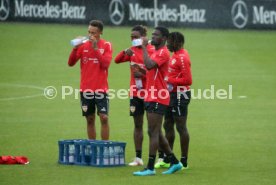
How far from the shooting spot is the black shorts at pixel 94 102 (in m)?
17.4

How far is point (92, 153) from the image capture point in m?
16.5

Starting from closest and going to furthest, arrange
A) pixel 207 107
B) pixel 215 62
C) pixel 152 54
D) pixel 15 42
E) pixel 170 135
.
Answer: pixel 152 54, pixel 170 135, pixel 207 107, pixel 215 62, pixel 15 42

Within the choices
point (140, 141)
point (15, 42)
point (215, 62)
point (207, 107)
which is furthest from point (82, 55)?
point (15, 42)

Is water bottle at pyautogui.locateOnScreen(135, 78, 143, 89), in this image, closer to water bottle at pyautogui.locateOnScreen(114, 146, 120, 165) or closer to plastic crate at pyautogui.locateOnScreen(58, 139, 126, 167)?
plastic crate at pyautogui.locateOnScreen(58, 139, 126, 167)

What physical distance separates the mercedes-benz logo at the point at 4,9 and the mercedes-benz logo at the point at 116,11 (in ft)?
14.4

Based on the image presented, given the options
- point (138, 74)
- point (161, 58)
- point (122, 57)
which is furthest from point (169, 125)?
point (161, 58)

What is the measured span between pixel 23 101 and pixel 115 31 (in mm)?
13408

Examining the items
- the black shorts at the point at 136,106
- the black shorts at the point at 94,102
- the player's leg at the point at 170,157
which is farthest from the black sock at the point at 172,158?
the black shorts at the point at 94,102

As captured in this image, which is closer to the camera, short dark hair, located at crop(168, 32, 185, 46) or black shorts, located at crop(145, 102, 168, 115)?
black shorts, located at crop(145, 102, 168, 115)

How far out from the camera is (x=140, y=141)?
17016 mm

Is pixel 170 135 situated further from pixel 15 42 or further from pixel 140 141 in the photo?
pixel 15 42

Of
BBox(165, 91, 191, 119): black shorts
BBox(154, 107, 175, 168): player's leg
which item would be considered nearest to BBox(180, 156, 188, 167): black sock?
BBox(154, 107, 175, 168): player's leg

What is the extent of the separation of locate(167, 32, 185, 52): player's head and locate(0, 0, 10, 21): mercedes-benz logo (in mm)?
22368

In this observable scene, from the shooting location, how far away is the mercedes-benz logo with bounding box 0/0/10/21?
124 feet
